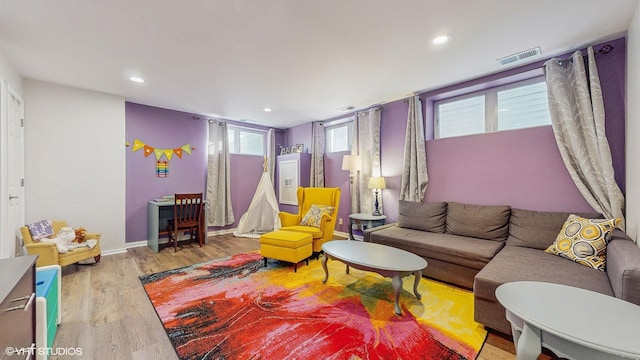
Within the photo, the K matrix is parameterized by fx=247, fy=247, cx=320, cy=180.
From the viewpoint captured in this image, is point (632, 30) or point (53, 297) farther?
point (632, 30)

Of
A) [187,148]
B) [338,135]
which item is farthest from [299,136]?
[187,148]

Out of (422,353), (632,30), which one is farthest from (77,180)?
(632,30)

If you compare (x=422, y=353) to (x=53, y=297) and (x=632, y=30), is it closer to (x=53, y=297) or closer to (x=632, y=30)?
(x=53, y=297)

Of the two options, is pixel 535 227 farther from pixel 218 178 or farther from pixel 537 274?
pixel 218 178

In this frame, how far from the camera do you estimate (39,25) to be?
212 cm

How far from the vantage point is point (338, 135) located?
17.4ft

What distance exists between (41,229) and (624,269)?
5.42 meters

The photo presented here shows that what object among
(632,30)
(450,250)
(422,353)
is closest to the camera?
(422,353)

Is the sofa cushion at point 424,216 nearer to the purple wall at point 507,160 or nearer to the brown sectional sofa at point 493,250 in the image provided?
the brown sectional sofa at point 493,250

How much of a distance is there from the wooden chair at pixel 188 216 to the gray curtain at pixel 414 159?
11.2 ft

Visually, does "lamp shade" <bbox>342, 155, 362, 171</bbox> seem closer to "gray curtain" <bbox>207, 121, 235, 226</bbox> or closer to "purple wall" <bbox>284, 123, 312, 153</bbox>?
"purple wall" <bbox>284, 123, 312, 153</bbox>

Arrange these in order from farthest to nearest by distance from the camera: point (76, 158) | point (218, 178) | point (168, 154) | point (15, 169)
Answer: point (218, 178) → point (168, 154) → point (76, 158) → point (15, 169)

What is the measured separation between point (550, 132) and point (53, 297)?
479cm

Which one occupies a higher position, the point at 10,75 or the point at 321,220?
the point at 10,75
